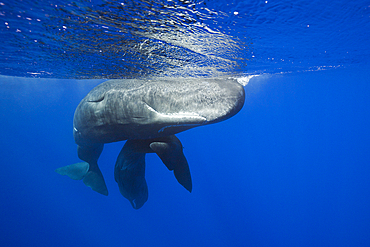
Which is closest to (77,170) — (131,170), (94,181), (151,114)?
(94,181)

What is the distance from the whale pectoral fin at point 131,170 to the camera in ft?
14.6

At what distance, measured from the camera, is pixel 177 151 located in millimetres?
3785

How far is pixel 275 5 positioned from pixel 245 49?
1686 mm

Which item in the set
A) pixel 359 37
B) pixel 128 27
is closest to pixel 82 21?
pixel 128 27

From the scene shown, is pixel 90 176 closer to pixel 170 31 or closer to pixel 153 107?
pixel 153 107

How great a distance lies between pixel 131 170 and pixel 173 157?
144 centimetres


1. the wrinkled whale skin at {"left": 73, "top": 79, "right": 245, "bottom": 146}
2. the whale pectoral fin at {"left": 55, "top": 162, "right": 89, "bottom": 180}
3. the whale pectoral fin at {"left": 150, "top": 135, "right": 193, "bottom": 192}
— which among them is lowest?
the whale pectoral fin at {"left": 55, "top": 162, "right": 89, "bottom": 180}

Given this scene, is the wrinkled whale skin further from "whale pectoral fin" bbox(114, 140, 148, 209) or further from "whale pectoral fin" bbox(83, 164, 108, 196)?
"whale pectoral fin" bbox(83, 164, 108, 196)

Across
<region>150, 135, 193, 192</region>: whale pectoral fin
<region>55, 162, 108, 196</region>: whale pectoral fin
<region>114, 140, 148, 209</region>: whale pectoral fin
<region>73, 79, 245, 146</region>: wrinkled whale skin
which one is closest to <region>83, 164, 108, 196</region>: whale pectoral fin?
<region>55, 162, 108, 196</region>: whale pectoral fin

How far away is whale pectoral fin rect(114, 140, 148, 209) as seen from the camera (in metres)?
4.45

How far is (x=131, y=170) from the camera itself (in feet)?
15.0

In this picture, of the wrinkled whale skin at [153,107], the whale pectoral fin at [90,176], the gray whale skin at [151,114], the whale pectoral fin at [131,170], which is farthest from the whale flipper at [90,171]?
the wrinkled whale skin at [153,107]

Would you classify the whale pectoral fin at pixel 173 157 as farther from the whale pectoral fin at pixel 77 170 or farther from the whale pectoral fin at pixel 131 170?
the whale pectoral fin at pixel 77 170

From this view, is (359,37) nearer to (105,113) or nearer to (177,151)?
(177,151)
